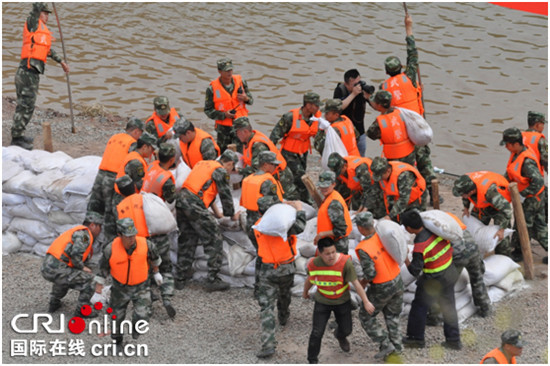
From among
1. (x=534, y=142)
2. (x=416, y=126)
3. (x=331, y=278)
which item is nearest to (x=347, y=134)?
(x=416, y=126)

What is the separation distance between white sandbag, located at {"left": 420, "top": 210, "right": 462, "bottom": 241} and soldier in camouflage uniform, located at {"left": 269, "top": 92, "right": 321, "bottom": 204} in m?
2.62

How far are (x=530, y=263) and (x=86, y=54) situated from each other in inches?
463

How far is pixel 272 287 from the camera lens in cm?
791

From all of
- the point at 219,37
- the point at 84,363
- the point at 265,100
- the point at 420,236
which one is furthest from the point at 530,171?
the point at 219,37

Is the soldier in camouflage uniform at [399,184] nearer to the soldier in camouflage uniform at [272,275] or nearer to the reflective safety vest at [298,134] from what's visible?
the soldier in camouflage uniform at [272,275]

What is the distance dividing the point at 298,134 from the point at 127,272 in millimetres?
3094

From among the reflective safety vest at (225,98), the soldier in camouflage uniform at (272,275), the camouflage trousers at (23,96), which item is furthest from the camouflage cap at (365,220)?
the camouflage trousers at (23,96)

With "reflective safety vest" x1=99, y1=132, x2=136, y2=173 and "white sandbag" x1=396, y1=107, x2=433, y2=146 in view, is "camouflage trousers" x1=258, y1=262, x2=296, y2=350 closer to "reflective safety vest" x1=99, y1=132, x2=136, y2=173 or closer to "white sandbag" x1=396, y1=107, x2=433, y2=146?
"reflective safety vest" x1=99, y1=132, x2=136, y2=173

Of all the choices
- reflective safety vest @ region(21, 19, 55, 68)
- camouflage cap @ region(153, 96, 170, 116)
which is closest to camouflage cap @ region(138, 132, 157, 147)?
camouflage cap @ region(153, 96, 170, 116)

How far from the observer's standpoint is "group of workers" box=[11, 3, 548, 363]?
752 cm

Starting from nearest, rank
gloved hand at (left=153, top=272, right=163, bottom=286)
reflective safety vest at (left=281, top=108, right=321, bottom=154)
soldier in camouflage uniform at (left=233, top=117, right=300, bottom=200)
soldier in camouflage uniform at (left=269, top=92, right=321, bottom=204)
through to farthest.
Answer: gloved hand at (left=153, top=272, right=163, bottom=286)
soldier in camouflage uniform at (left=233, top=117, right=300, bottom=200)
soldier in camouflage uniform at (left=269, top=92, right=321, bottom=204)
reflective safety vest at (left=281, top=108, right=321, bottom=154)

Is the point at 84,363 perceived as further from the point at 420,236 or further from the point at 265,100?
the point at 265,100

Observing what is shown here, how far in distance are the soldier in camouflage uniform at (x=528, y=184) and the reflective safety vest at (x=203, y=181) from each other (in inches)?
120

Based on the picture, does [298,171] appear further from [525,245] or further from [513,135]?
[525,245]
